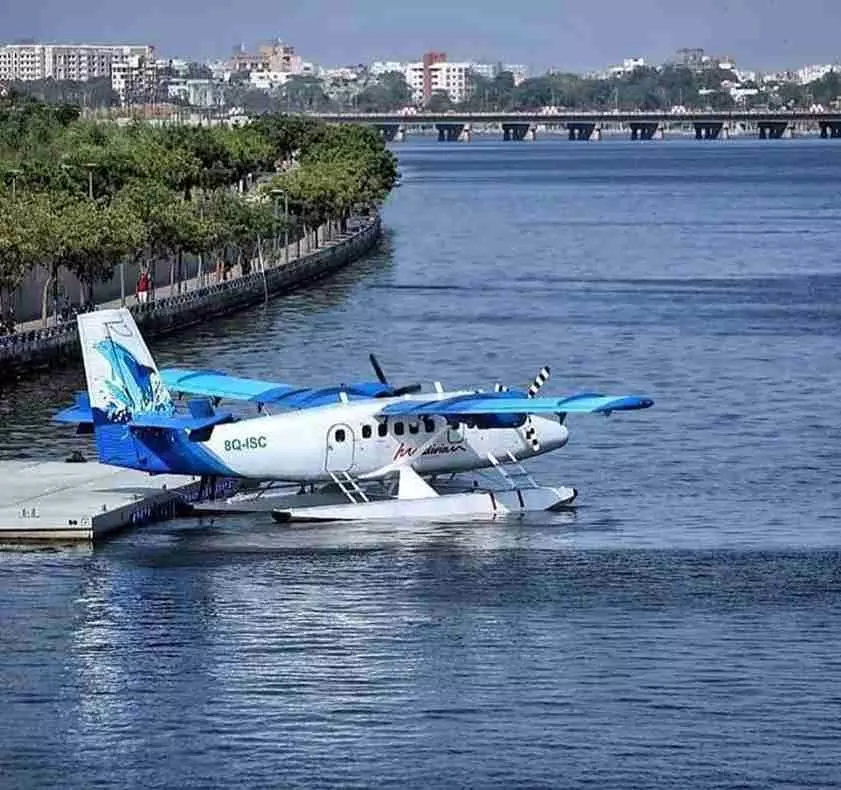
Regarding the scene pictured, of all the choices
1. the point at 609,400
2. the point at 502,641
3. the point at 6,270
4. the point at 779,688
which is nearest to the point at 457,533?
the point at 609,400

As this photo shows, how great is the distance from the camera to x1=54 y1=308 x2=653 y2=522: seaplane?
53219 millimetres

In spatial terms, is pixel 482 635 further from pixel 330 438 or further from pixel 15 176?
pixel 15 176

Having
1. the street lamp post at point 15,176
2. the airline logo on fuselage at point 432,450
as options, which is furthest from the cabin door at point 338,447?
the street lamp post at point 15,176

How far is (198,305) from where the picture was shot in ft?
345

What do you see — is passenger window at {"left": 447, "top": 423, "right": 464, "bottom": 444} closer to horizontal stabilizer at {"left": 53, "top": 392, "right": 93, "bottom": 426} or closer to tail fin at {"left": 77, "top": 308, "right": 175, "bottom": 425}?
tail fin at {"left": 77, "top": 308, "right": 175, "bottom": 425}

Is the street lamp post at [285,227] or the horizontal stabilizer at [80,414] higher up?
the horizontal stabilizer at [80,414]

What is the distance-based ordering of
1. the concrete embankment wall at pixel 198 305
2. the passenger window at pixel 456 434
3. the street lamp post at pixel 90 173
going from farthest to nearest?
1. the street lamp post at pixel 90 173
2. the concrete embankment wall at pixel 198 305
3. the passenger window at pixel 456 434

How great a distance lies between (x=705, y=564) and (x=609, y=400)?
4.15 meters

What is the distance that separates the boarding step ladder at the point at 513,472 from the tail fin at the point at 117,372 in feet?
21.4

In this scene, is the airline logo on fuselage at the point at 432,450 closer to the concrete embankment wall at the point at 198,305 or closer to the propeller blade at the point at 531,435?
the propeller blade at the point at 531,435

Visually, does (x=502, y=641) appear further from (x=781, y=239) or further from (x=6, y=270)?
(x=781, y=239)

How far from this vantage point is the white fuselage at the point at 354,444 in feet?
176

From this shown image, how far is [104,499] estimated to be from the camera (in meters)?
54.4

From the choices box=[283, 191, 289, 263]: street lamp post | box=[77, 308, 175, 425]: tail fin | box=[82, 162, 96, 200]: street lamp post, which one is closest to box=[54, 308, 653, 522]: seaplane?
box=[77, 308, 175, 425]: tail fin
